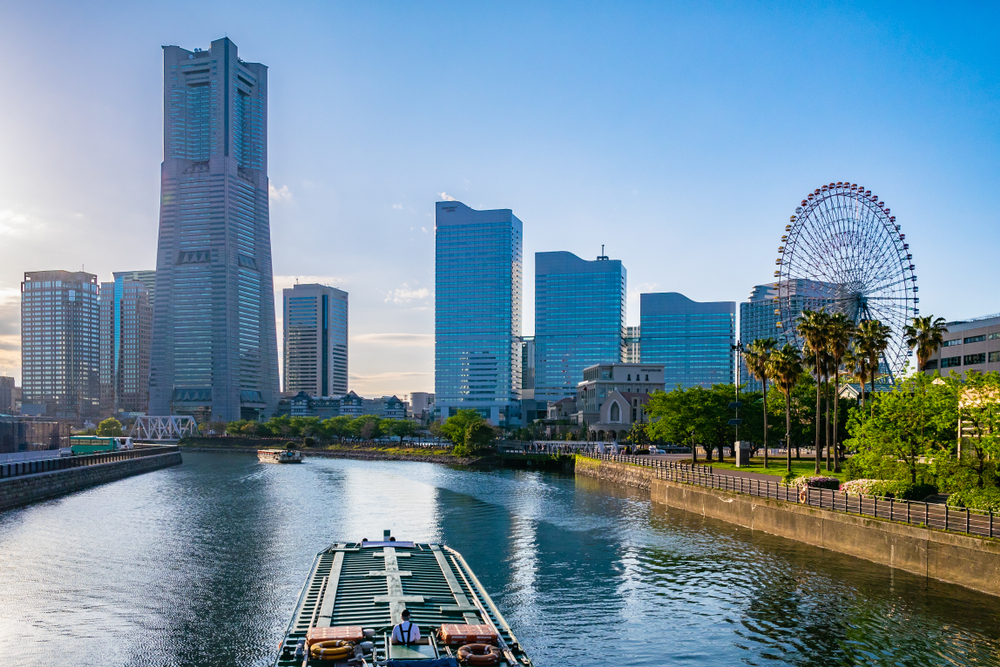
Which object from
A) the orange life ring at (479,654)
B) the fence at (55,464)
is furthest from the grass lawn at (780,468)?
the fence at (55,464)

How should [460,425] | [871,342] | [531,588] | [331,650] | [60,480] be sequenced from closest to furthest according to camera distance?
[331,650] < [531,588] < [871,342] < [60,480] < [460,425]

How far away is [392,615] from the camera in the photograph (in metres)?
30.6

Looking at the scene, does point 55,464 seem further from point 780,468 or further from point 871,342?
point 871,342

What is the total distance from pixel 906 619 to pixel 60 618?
146 feet

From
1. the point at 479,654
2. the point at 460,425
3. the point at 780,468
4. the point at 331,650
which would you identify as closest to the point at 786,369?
the point at 780,468

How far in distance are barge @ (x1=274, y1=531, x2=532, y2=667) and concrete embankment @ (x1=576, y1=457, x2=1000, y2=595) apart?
28537 millimetres

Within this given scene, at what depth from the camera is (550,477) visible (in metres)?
134

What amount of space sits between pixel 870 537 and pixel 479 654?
36789mm


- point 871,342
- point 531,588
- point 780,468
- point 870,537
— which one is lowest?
point 531,588

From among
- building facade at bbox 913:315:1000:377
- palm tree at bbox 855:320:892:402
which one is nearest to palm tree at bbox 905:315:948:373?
palm tree at bbox 855:320:892:402

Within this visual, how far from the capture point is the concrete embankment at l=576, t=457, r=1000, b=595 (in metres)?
42.2

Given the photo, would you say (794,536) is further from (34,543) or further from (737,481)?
(34,543)

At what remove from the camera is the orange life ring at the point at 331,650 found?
25156 mm

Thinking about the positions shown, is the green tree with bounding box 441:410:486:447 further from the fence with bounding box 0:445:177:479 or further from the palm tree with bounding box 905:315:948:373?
the palm tree with bounding box 905:315:948:373
